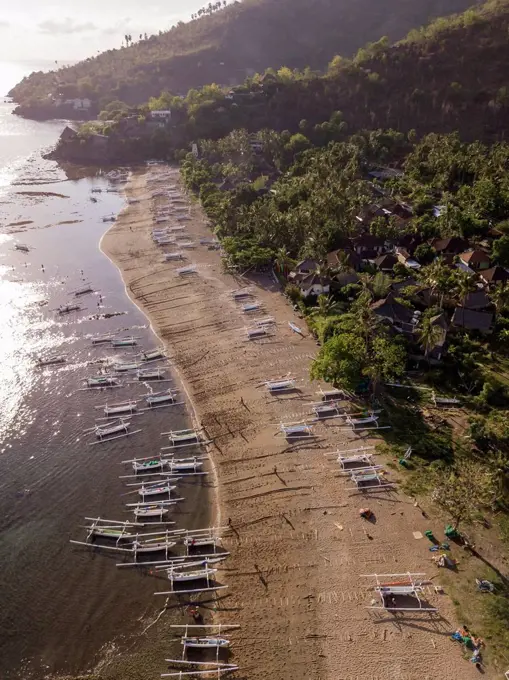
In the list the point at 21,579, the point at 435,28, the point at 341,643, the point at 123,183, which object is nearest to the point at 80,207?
the point at 123,183

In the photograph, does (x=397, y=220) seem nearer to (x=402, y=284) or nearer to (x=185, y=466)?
(x=402, y=284)

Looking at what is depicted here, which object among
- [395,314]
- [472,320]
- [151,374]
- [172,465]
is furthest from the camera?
[472,320]

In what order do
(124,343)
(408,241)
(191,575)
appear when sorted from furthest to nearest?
1. (408,241)
2. (124,343)
3. (191,575)

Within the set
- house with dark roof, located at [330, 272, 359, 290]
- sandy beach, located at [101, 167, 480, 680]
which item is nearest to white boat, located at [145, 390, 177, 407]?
sandy beach, located at [101, 167, 480, 680]

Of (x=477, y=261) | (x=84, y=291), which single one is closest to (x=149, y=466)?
(x=84, y=291)

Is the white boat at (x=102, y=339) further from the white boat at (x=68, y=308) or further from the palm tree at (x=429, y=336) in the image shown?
the palm tree at (x=429, y=336)

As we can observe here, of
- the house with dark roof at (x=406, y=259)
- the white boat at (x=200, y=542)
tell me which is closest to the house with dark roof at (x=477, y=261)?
the house with dark roof at (x=406, y=259)

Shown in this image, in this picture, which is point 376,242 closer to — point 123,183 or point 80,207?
point 80,207
